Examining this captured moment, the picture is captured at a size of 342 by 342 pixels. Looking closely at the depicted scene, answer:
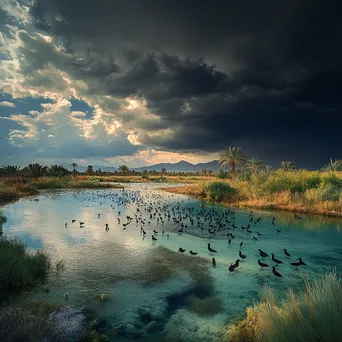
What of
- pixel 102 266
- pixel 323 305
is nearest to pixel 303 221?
pixel 102 266

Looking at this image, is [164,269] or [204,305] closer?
[204,305]

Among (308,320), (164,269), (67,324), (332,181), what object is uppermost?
(332,181)

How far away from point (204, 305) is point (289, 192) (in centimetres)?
2640

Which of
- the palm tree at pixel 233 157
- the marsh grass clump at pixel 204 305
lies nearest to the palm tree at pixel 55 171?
the palm tree at pixel 233 157

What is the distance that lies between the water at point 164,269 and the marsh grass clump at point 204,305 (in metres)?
0.09

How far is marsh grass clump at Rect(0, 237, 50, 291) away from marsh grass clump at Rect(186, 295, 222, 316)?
5.88m

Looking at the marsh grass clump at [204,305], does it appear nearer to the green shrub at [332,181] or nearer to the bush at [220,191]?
the green shrub at [332,181]

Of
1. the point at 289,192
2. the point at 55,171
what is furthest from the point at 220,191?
the point at 55,171

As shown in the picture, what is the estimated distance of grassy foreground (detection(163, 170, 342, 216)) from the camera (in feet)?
93.3

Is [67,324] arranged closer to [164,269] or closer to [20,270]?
[20,270]

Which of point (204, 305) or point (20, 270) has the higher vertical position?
point (20, 270)

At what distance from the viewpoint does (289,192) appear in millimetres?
32250

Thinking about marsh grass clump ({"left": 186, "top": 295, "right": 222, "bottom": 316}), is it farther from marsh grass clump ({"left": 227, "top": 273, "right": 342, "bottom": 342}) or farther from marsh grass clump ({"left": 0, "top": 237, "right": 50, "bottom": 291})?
marsh grass clump ({"left": 0, "top": 237, "right": 50, "bottom": 291})

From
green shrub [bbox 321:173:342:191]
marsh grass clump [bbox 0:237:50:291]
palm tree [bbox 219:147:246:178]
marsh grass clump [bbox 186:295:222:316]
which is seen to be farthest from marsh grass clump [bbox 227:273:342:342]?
palm tree [bbox 219:147:246:178]
